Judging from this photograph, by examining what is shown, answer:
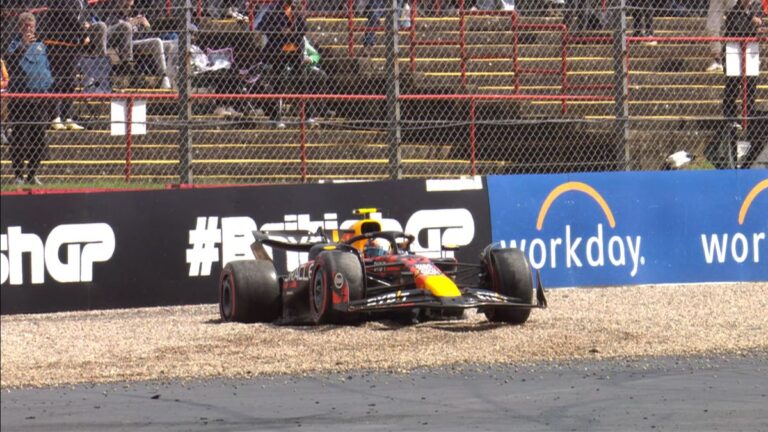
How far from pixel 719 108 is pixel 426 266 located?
276 inches

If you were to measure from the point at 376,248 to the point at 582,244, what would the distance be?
3.04 meters

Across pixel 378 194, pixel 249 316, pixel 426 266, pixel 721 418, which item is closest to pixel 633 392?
pixel 721 418

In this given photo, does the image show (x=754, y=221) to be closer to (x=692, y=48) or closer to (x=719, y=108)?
(x=719, y=108)

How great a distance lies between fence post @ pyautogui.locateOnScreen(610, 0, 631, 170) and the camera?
562 inches

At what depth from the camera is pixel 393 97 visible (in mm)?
13898

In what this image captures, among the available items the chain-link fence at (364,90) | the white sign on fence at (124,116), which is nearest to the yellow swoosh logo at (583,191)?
the chain-link fence at (364,90)

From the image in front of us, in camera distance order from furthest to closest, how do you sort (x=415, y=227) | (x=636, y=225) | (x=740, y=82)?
(x=740, y=82) → (x=636, y=225) → (x=415, y=227)

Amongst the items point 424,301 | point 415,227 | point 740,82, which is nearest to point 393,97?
point 415,227

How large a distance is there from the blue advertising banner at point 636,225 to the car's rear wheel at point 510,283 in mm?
2332

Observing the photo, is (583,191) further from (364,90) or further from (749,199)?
(364,90)

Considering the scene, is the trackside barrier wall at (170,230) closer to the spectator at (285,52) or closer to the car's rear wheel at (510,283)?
the car's rear wheel at (510,283)

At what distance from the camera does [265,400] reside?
7.93 metres

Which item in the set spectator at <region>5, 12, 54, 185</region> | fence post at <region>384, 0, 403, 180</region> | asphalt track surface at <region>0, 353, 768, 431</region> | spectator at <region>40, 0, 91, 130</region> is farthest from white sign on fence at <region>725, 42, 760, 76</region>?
spectator at <region>5, 12, 54, 185</region>

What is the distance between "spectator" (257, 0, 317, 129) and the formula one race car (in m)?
3.77
